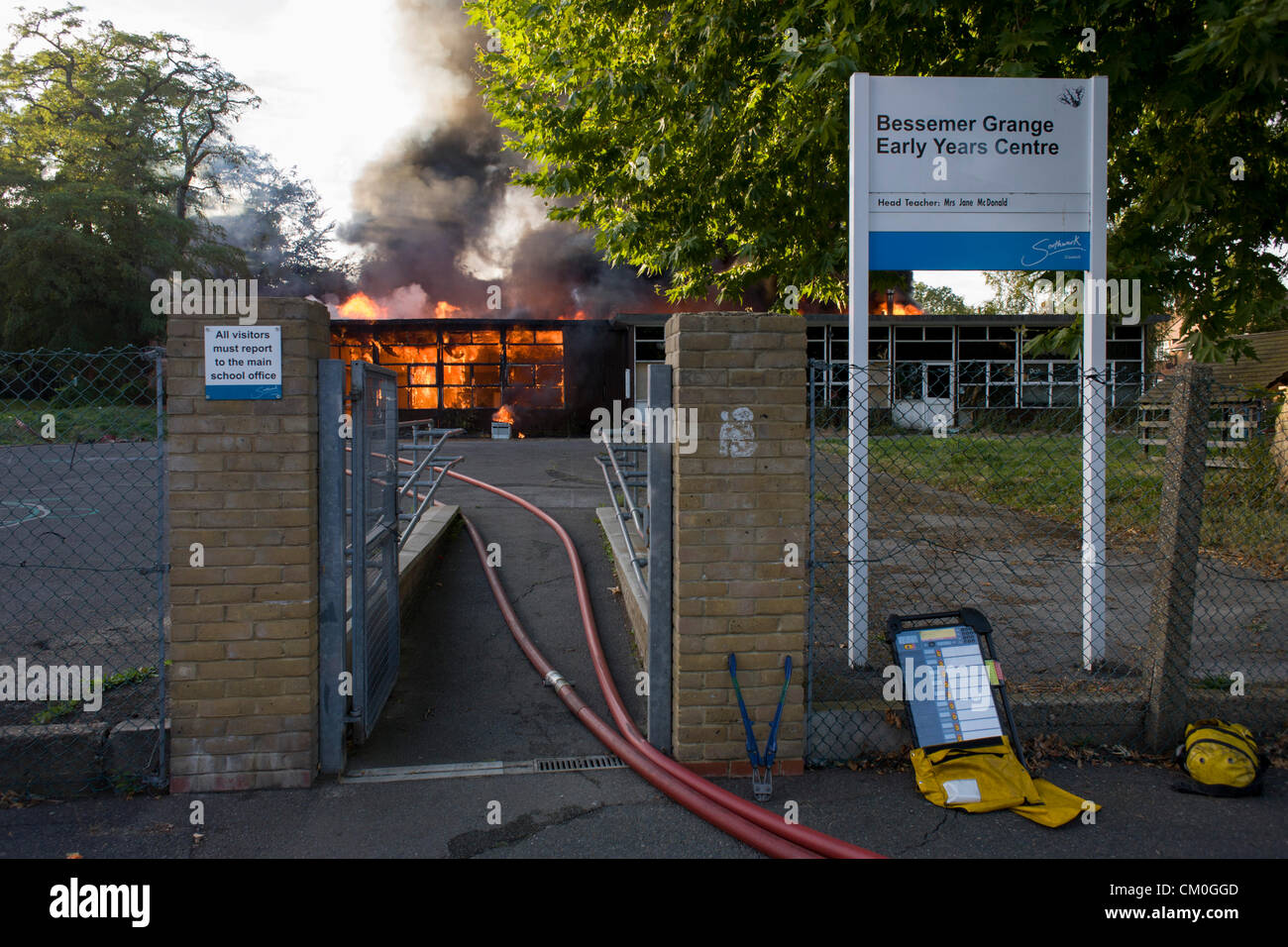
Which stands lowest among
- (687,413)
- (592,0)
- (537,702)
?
(537,702)

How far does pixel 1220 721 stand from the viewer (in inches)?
154

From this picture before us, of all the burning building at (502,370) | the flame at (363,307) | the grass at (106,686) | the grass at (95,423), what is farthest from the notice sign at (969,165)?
the flame at (363,307)

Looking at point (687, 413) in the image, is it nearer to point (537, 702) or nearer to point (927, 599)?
point (537, 702)

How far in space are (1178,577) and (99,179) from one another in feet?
130

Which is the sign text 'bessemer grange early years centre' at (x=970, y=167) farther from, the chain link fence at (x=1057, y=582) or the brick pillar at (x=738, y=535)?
the brick pillar at (x=738, y=535)

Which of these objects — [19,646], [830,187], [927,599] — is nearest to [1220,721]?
[927,599]

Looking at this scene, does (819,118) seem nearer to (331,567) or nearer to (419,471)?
(419,471)

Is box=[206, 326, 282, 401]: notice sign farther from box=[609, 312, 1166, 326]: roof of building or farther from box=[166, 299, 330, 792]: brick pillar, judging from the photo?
box=[609, 312, 1166, 326]: roof of building

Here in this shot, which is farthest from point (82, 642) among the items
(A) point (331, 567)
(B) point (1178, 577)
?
(B) point (1178, 577)

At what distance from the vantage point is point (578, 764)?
12.9ft

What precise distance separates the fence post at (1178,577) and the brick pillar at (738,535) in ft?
5.79

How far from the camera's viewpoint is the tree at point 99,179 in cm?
2981

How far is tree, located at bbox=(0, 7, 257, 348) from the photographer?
2981 cm

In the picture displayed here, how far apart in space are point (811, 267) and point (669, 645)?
718 centimetres
